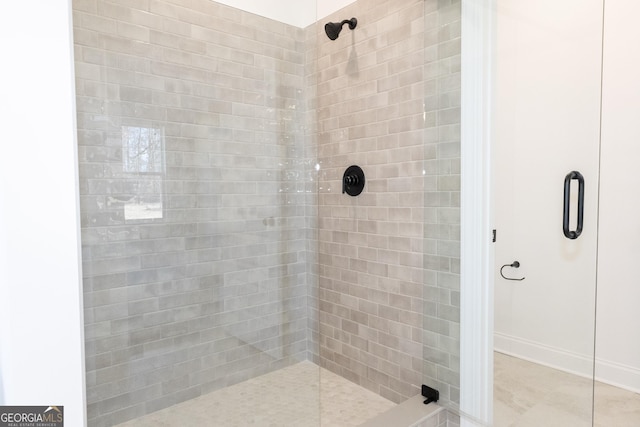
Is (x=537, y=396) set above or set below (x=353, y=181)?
below

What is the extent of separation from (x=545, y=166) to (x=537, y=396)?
103cm

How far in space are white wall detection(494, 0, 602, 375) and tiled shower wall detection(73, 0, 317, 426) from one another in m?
1.08

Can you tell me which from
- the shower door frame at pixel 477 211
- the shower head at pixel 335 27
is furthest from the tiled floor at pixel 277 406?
the shower head at pixel 335 27

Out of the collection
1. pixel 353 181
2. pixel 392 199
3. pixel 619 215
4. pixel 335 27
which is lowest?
pixel 619 215

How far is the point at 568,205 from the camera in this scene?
1.66 meters

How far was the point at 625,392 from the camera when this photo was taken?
211cm

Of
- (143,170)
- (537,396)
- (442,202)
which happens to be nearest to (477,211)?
(442,202)

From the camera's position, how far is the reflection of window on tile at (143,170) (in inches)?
66.4

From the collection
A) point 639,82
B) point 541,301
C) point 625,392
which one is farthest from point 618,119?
point 625,392

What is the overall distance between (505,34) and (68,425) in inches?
76.3

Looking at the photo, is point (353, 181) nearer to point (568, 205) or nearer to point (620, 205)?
point (568, 205)

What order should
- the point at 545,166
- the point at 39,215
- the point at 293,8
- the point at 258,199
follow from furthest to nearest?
the point at 293,8
the point at 258,199
the point at 545,166
the point at 39,215

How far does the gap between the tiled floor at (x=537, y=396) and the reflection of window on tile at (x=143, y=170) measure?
1.78 m

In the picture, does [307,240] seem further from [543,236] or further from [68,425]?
[68,425]
